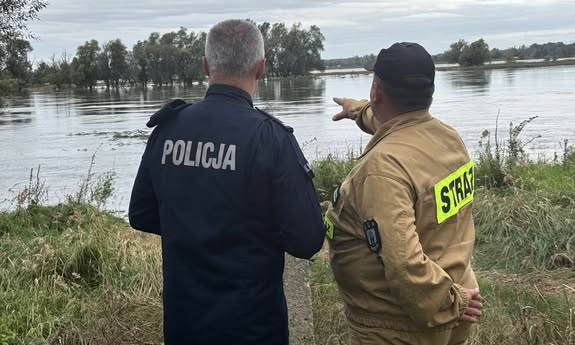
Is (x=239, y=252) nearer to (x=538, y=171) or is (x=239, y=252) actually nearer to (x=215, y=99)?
(x=215, y=99)

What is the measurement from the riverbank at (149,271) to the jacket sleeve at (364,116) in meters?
1.74

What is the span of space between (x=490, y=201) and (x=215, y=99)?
681cm

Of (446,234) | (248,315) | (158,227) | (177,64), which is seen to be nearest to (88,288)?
(158,227)

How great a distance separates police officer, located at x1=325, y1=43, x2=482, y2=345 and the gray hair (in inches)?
20.0

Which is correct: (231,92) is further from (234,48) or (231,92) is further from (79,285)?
(79,285)

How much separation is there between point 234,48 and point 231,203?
631 millimetres

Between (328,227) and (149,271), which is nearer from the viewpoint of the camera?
(328,227)

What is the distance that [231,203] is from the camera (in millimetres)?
2971

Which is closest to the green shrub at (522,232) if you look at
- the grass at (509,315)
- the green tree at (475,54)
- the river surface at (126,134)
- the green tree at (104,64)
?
the grass at (509,315)

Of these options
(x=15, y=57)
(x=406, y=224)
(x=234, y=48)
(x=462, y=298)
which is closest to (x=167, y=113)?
(x=234, y=48)

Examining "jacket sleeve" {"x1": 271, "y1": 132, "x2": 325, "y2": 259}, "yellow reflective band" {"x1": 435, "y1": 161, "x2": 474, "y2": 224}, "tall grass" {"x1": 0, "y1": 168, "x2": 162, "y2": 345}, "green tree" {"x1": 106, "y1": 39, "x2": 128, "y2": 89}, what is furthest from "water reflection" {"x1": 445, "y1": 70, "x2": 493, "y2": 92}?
"jacket sleeve" {"x1": 271, "y1": 132, "x2": 325, "y2": 259}

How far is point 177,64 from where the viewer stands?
2665 inches

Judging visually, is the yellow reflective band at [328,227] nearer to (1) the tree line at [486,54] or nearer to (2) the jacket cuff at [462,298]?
(2) the jacket cuff at [462,298]

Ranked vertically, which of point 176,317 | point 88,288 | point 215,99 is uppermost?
point 215,99
